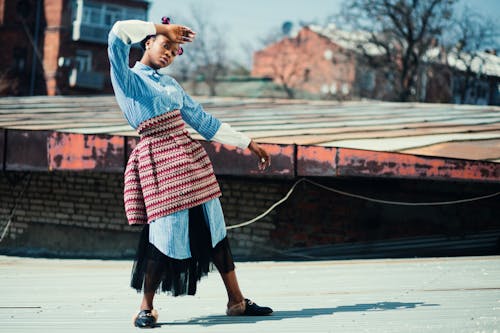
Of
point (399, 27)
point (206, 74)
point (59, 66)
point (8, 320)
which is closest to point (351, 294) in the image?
point (8, 320)

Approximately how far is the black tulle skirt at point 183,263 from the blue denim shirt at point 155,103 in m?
0.05

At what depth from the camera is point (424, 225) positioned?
8.41m

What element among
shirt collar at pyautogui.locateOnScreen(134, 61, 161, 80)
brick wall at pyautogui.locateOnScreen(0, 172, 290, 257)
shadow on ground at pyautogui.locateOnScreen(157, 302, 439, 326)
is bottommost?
brick wall at pyautogui.locateOnScreen(0, 172, 290, 257)

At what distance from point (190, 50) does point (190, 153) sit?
42.8 meters

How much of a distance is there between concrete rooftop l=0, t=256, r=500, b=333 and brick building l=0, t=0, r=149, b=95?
114 ft

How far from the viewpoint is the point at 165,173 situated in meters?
3.88

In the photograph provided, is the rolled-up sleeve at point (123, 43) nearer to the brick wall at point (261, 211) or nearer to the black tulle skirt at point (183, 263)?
the black tulle skirt at point (183, 263)

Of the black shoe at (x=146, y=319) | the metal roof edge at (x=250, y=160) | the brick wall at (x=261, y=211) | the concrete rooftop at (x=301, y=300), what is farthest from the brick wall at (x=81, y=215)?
the black shoe at (x=146, y=319)

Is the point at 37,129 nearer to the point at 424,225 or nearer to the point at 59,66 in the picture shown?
the point at 424,225

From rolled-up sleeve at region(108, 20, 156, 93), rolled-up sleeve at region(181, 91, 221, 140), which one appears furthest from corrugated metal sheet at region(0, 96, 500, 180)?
rolled-up sleeve at region(108, 20, 156, 93)

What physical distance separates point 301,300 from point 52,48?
3862 centimetres

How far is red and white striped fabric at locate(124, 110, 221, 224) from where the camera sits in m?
3.88

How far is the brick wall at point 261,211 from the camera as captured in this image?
27.4 feet

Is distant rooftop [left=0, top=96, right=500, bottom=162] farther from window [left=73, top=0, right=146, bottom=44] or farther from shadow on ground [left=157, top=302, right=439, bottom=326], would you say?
window [left=73, top=0, right=146, bottom=44]
